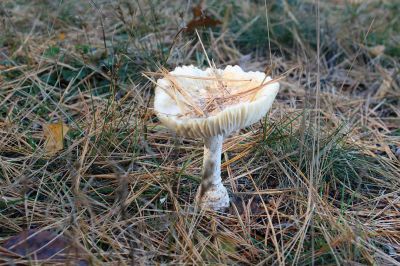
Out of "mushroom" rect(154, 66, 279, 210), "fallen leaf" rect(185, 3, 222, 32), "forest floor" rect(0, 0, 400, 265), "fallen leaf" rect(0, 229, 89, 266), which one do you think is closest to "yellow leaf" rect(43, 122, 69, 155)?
"forest floor" rect(0, 0, 400, 265)

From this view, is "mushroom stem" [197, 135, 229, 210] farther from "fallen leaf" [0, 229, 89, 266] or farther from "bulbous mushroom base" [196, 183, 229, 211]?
"fallen leaf" [0, 229, 89, 266]

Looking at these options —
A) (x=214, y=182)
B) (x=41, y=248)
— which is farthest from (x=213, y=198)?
(x=41, y=248)

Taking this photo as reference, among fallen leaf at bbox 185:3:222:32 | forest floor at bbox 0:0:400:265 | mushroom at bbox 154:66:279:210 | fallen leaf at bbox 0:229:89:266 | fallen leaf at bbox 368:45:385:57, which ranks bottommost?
fallen leaf at bbox 368:45:385:57

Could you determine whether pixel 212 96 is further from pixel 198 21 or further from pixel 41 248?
pixel 198 21

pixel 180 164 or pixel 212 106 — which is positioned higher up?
pixel 212 106

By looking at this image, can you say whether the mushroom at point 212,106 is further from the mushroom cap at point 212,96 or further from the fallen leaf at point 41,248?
the fallen leaf at point 41,248
